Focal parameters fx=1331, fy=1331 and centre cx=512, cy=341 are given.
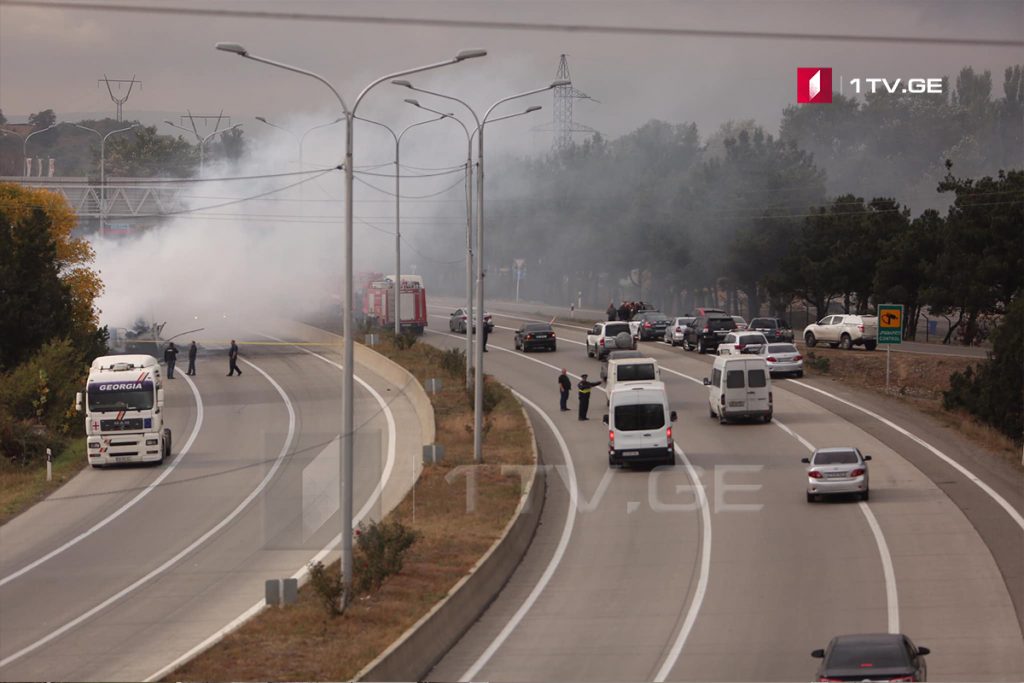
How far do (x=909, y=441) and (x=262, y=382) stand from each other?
99.4ft

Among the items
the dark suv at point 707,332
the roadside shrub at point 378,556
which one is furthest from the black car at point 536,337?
the roadside shrub at point 378,556

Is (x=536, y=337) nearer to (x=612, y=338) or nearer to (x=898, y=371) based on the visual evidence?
(x=612, y=338)

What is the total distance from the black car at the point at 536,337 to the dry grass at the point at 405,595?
85.0 ft

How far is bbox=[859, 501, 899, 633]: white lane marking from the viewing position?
2466 cm

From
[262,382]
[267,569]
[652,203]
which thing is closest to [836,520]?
[267,569]

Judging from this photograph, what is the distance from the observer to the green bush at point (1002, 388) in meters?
47.2

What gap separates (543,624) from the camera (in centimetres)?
2516

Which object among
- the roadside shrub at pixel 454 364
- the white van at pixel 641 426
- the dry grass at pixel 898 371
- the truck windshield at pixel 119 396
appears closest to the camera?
the white van at pixel 641 426

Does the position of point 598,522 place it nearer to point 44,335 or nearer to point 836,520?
point 836,520

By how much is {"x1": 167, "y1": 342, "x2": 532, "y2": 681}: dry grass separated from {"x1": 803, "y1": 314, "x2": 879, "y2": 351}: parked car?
25.0 meters

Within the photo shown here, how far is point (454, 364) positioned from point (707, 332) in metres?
15.6

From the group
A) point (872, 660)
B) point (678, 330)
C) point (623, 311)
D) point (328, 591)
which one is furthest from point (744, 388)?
point (623, 311)

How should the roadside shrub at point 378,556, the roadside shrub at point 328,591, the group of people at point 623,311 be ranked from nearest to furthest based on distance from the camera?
1. the roadside shrub at point 328,591
2. the roadside shrub at point 378,556
3. the group of people at point 623,311

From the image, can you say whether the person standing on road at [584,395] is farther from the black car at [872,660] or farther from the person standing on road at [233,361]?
the black car at [872,660]
